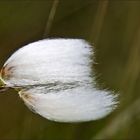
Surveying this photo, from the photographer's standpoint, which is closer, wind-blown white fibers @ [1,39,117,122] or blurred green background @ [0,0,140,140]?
wind-blown white fibers @ [1,39,117,122]

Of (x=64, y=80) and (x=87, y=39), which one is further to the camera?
(x=87, y=39)

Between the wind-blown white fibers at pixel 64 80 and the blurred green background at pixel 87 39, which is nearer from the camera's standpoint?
the wind-blown white fibers at pixel 64 80

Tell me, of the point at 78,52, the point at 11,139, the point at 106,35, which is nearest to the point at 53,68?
the point at 78,52

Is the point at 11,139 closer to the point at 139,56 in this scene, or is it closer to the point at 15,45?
the point at 15,45
